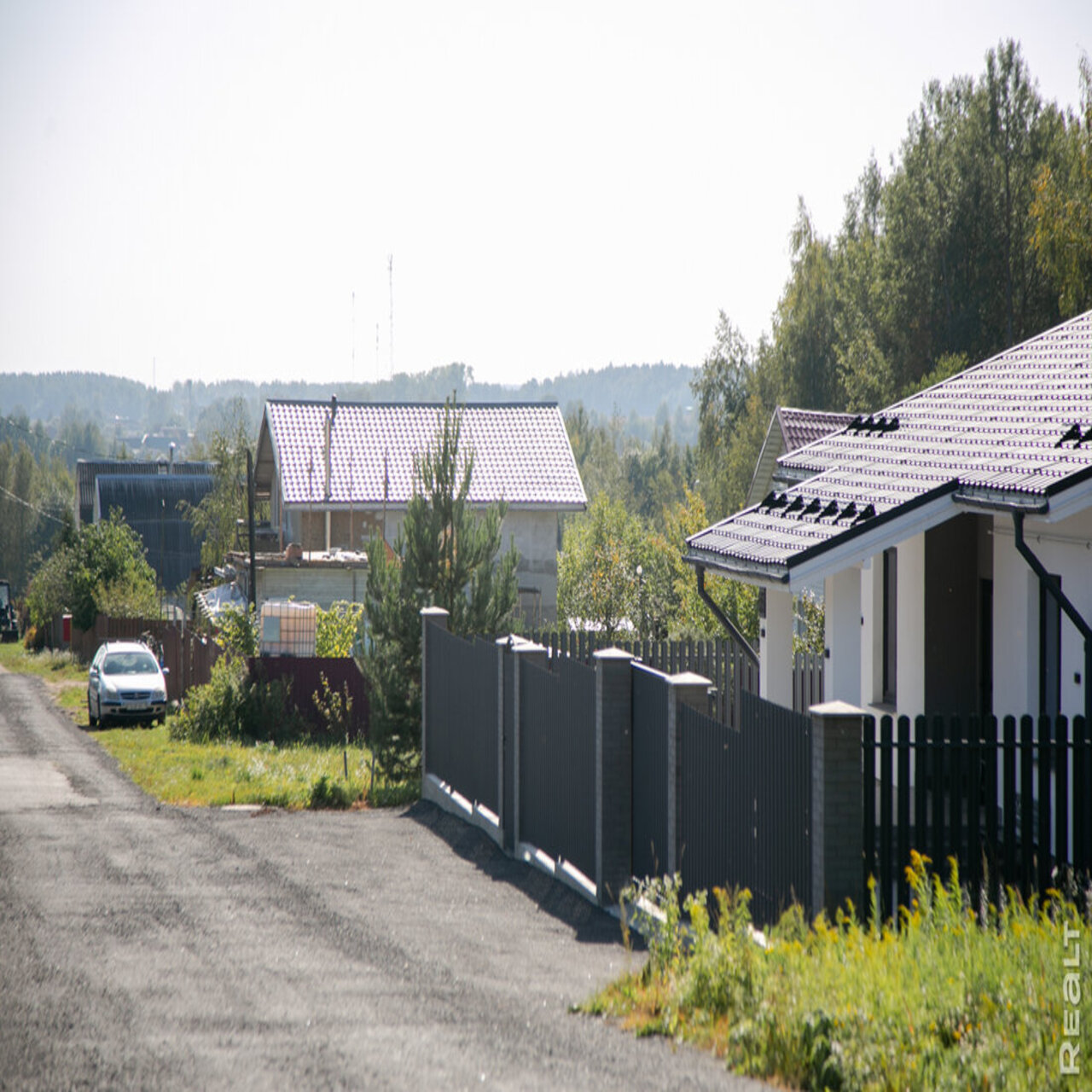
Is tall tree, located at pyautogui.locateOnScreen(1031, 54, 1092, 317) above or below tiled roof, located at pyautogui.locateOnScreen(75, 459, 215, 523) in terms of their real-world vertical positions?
above

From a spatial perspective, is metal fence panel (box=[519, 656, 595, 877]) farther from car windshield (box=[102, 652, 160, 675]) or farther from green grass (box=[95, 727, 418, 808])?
car windshield (box=[102, 652, 160, 675])

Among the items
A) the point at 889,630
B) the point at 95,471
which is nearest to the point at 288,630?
the point at 889,630

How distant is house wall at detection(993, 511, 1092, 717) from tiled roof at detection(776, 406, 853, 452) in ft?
45.4

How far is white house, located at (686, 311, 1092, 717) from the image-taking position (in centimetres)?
1027

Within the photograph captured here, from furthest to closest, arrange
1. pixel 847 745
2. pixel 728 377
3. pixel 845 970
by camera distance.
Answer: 1. pixel 728 377
2. pixel 847 745
3. pixel 845 970

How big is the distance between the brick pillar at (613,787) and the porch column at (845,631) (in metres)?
4.52

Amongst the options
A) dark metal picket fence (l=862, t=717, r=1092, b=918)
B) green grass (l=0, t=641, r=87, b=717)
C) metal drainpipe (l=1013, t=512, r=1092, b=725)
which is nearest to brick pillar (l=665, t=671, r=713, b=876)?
dark metal picket fence (l=862, t=717, r=1092, b=918)

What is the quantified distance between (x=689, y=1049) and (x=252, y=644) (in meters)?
21.4

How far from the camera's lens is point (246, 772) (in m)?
18.5

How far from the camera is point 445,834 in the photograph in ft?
43.4

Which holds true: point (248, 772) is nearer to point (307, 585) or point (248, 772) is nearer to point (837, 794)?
point (837, 794)

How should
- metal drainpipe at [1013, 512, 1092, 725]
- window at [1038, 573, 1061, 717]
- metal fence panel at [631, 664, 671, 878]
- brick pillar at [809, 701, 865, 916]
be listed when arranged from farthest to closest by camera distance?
window at [1038, 573, 1061, 717] → metal drainpipe at [1013, 512, 1092, 725] → metal fence panel at [631, 664, 671, 878] → brick pillar at [809, 701, 865, 916]

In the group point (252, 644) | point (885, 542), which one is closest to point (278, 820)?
point (885, 542)

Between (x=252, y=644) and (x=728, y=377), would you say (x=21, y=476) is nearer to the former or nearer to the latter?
(x=728, y=377)
